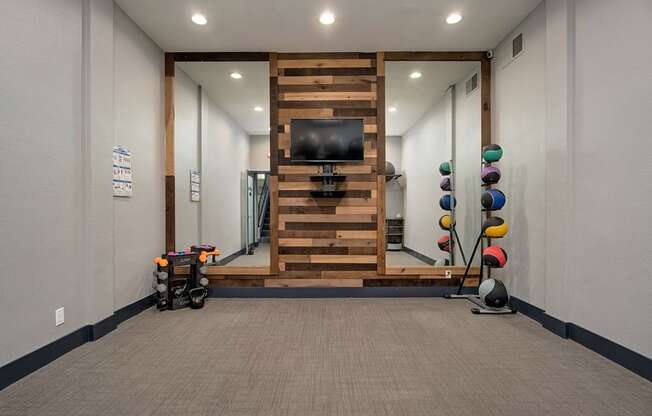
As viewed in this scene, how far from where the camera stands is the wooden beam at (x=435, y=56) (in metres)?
4.12

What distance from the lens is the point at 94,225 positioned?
9.14 ft

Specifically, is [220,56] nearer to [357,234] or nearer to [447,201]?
[357,234]

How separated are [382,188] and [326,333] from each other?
2075mm

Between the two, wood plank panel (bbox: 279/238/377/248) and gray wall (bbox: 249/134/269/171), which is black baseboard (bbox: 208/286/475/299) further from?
gray wall (bbox: 249/134/269/171)

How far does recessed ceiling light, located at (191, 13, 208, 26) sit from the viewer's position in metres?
3.30

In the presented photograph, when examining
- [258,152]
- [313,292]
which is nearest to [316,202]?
[313,292]

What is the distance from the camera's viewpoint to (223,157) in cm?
591

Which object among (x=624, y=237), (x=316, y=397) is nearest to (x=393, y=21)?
(x=624, y=237)

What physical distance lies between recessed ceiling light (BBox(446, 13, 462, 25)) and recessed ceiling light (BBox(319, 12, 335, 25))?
1.30 metres

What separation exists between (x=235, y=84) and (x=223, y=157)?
1659mm

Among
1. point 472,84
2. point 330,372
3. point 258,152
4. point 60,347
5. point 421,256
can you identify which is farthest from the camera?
point 258,152

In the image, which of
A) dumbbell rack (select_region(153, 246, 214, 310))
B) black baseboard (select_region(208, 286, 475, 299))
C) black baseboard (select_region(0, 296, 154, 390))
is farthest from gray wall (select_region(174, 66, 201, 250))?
black baseboard (select_region(0, 296, 154, 390))

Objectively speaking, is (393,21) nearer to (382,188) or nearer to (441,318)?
(382,188)

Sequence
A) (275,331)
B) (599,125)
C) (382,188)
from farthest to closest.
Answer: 1. (382,188)
2. (275,331)
3. (599,125)
